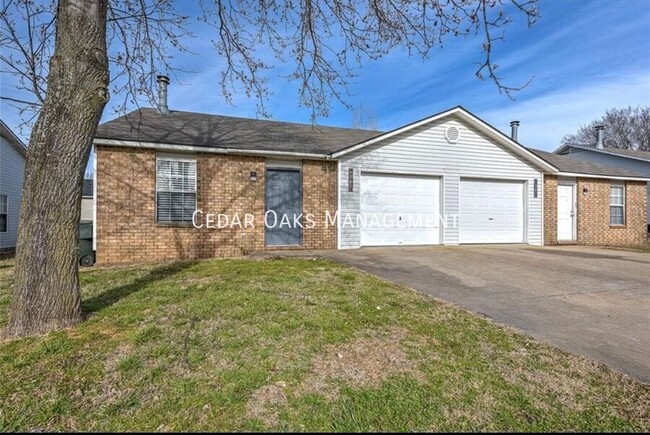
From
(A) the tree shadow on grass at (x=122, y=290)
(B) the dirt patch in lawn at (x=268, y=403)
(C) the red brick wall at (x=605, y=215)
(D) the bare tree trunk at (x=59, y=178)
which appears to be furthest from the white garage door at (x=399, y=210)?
(B) the dirt patch in lawn at (x=268, y=403)

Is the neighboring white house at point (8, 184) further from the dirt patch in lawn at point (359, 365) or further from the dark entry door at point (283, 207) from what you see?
the dirt patch in lawn at point (359, 365)

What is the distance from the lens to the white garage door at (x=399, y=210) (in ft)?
36.7

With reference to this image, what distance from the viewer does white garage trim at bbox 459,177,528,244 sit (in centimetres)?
1209

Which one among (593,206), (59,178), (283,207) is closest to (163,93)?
(283,207)

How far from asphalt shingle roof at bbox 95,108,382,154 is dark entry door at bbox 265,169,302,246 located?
78cm

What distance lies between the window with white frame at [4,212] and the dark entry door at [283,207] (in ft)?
41.0

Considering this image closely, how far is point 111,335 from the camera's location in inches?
145

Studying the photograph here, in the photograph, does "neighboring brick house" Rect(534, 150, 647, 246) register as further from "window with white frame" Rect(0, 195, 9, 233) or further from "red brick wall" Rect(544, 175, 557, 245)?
"window with white frame" Rect(0, 195, 9, 233)

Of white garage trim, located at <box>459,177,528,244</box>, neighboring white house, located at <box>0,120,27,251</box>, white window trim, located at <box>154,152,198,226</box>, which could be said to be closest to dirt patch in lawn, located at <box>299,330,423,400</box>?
white window trim, located at <box>154,152,198,226</box>

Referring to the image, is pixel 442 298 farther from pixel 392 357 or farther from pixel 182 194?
pixel 182 194

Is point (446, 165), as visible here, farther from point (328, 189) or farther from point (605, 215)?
point (605, 215)

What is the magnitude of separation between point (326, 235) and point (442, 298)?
572cm

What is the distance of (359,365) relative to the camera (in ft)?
10.1

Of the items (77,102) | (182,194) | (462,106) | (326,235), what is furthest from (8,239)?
(462,106)
